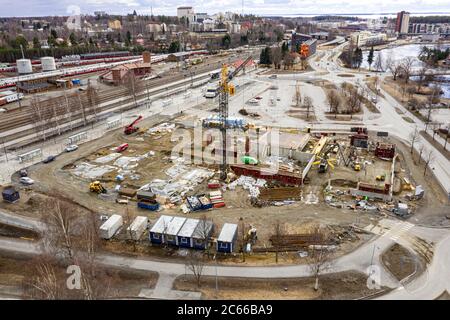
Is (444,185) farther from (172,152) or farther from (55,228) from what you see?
(55,228)

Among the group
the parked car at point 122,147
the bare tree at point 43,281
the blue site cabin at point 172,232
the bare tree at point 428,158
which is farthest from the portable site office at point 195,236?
the bare tree at point 428,158

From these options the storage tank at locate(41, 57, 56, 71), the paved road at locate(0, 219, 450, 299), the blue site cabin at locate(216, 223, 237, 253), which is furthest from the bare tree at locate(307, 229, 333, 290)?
the storage tank at locate(41, 57, 56, 71)

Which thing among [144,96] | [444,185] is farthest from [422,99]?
[144,96]

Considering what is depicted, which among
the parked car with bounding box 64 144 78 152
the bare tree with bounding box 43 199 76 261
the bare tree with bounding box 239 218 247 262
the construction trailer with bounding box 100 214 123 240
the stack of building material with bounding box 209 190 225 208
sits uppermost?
the bare tree with bounding box 43 199 76 261

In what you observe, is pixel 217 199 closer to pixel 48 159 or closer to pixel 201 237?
pixel 201 237

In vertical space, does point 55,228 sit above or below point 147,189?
above

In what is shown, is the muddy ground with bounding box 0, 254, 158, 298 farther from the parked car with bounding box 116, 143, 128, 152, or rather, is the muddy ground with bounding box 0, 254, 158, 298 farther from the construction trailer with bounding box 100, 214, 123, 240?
the parked car with bounding box 116, 143, 128, 152
